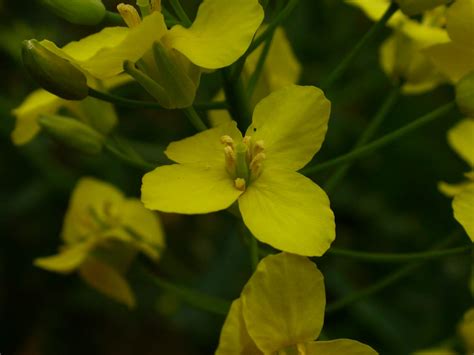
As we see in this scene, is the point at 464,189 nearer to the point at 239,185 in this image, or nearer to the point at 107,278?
the point at 239,185

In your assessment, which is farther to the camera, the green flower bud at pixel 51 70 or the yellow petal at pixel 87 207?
the yellow petal at pixel 87 207

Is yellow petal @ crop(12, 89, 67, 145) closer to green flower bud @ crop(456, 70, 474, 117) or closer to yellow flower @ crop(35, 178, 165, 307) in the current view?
yellow flower @ crop(35, 178, 165, 307)

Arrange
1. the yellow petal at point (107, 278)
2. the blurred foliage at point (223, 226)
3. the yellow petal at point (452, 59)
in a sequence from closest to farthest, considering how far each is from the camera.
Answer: the yellow petal at point (452, 59), the yellow petal at point (107, 278), the blurred foliage at point (223, 226)

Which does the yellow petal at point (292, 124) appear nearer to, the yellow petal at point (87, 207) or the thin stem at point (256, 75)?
the thin stem at point (256, 75)

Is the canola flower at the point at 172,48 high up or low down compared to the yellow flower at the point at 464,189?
up

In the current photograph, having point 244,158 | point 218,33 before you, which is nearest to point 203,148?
point 244,158

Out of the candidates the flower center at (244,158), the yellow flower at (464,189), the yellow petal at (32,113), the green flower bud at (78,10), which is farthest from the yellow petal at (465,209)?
the yellow petal at (32,113)

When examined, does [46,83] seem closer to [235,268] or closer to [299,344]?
[299,344]
